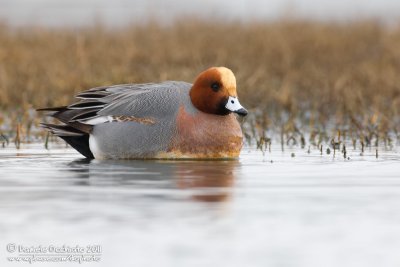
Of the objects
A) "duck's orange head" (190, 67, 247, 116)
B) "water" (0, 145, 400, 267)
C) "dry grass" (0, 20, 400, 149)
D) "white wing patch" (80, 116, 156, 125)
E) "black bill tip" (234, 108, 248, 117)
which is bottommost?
"water" (0, 145, 400, 267)

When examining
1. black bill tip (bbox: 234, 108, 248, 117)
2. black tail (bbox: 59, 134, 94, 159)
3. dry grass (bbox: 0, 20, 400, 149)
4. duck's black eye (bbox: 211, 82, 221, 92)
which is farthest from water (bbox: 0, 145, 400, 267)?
dry grass (bbox: 0, 20, 400, 149)

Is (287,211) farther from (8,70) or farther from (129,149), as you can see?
(8,70)

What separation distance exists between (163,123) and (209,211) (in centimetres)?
245

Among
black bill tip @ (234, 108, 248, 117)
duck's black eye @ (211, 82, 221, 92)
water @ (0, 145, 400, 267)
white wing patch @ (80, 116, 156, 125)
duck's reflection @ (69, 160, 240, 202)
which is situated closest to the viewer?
water @ (0, 145, 400, 267)

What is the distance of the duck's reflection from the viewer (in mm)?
5473

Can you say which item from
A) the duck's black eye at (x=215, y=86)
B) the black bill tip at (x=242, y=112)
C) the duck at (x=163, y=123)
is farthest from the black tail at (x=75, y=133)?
the black bill tip at (x=242, y=112)

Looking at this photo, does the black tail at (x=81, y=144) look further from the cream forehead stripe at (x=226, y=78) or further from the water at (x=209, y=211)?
the cream forehead stripe at (x=226, y=78)

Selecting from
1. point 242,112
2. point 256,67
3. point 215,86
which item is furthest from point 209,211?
point 256,67

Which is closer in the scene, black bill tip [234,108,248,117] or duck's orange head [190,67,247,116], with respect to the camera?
black bill tip [234,108,248,117]

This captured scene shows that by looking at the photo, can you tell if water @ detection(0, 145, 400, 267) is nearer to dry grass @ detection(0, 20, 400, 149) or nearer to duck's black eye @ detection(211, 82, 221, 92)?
duck's black eye @ detection(211, 82, 221, 92)

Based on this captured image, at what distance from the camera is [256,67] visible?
12.9 m

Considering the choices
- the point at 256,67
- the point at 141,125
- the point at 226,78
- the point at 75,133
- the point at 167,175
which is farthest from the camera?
the point at 256,67

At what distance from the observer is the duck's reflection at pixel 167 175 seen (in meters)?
5.47

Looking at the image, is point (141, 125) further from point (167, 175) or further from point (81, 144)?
point (167, 175)
